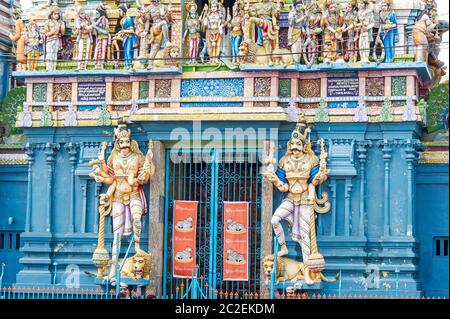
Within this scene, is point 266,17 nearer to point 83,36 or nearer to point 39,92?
point 83,36

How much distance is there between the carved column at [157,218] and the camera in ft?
75.6

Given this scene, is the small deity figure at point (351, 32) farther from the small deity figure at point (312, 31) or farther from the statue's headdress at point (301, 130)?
the statue's headdress at point (301, 130)

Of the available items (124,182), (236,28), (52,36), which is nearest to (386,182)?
(236,28)

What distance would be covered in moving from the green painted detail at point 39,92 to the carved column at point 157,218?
278 cm

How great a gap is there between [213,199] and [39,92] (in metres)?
4.43

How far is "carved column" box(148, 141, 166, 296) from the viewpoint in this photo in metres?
23.0

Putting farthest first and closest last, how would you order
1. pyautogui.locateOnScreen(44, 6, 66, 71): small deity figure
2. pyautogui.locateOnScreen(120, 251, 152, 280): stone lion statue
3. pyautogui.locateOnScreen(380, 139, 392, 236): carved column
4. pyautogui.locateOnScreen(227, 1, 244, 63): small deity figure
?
pyautogui.locateOnScreen(44, 6, 66, 71): small deity figure, pyautogui.locateOnScreen(227, 1, 244, 63): small deity figure, pyautogui.locateOnScreen(120, 251, 152, 280): stone lion statue, pyautogui.locateOnScreen(380, 139, 392, 236): carved column

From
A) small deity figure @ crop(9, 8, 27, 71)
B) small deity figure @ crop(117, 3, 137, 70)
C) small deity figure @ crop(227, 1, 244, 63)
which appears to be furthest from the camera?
small deity figure @ crop(9, 8, 27, 71)

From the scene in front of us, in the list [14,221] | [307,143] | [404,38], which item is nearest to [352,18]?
[404,38]

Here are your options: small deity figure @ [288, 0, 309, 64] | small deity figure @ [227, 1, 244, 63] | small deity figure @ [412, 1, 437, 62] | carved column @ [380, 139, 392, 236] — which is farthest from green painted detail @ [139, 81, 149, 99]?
small deity figure @ [412, 1, 437, 62]

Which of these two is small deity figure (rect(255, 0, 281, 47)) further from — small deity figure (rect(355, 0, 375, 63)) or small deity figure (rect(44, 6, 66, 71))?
small deity figure (rect(44, 6, 66, 71))

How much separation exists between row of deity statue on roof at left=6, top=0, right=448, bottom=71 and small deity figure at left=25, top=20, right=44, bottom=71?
0.02 metres

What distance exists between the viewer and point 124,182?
23141 mm

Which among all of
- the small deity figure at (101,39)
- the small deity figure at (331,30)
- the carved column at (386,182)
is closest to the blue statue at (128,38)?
the small deity figure at (101,39)
